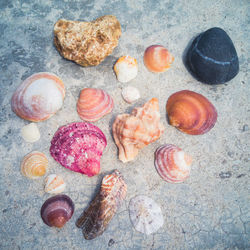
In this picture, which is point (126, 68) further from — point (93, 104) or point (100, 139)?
point (100, 139)

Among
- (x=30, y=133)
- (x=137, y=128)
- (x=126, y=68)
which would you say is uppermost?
(x=126, y=68)

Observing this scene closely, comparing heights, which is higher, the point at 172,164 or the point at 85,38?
the point at 85,38

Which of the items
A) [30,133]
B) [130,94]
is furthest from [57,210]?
[130,94]

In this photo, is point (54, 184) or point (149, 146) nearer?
point (54, 184)

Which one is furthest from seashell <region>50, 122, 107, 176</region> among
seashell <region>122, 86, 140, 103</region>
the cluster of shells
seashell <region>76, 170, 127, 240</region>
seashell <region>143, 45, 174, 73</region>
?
seashell <region>143, 45, 174, 73</region>

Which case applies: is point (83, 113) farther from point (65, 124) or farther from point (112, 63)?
point (112, 63)

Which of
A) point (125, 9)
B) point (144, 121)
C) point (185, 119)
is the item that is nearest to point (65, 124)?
point (144, 121)

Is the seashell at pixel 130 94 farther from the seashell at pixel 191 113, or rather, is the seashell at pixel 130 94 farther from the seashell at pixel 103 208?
the seashell at pixel 103 208
